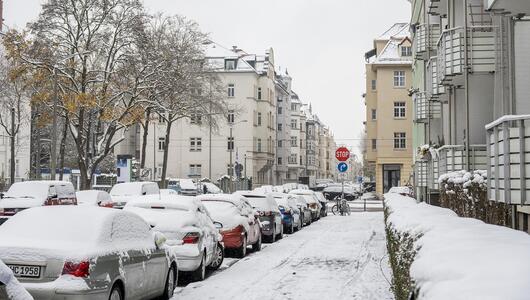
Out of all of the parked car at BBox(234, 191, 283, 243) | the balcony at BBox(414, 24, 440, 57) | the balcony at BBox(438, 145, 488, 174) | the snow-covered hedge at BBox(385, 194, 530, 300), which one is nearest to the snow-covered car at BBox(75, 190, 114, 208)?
the parked car at BBox(234, 191, 283, 243)

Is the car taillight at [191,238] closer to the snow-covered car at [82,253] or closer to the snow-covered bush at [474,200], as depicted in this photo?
the snow-covered car at [82,253]

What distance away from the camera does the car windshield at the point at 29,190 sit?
2614cm

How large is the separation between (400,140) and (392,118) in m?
2.32

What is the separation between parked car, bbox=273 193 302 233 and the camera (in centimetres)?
2762

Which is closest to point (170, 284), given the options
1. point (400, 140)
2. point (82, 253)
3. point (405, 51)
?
point (82, 253)

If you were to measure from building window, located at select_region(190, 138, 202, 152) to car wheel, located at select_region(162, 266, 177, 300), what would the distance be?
75.6 metres

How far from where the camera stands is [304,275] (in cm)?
1357

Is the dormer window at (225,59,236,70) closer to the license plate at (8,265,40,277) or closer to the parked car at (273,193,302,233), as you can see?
the parked car at (273,193,302,233)

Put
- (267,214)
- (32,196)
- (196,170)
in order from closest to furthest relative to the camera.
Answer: (267,214)
(32,196)
(196,170)

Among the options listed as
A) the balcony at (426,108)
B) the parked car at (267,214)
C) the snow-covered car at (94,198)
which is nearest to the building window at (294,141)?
the balcony at (426,108)

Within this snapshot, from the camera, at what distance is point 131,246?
30.0 feet

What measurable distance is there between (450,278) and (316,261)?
12533 millimetres

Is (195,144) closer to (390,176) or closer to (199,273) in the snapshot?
(390,176)

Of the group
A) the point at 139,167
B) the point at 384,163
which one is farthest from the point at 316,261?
the point at 384,163
